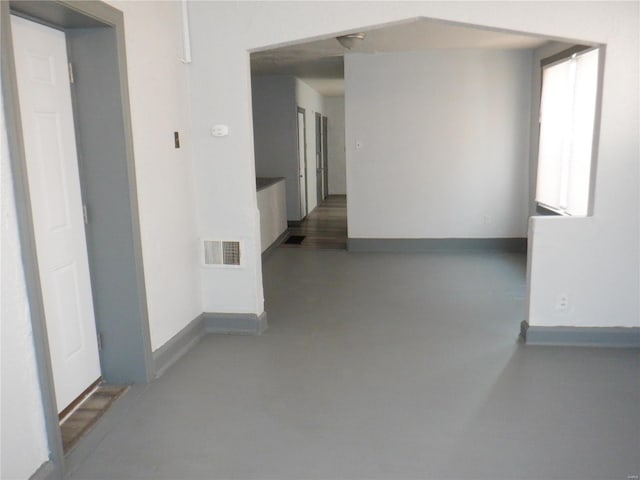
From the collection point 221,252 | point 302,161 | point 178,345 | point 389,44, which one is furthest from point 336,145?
point 178,345

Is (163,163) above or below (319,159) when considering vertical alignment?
above

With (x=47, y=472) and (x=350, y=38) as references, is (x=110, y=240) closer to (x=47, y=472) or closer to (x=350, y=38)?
(x=47, y=472)

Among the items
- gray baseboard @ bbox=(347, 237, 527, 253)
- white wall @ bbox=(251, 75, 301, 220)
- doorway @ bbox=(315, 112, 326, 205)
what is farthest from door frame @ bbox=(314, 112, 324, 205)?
gray baseboard @ bbox=(347, 237, 527, 253)

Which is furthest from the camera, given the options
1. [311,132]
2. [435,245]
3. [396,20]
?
[311,132]

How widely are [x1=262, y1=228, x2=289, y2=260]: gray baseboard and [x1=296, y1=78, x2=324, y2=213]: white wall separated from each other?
209 cm

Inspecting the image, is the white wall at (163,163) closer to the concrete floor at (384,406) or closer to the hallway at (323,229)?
the concrete floor at (384,406)

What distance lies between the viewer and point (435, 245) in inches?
271

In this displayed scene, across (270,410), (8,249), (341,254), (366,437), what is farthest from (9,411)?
(341,254)

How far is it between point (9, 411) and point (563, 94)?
17.6ft

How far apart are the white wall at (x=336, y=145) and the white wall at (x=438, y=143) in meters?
6.56

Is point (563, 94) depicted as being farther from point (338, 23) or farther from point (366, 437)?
point (366, 437)

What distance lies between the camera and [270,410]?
297cm

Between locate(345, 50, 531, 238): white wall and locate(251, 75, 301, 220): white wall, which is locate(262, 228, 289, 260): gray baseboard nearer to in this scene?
locate(251, 75, 301, 220): white wall

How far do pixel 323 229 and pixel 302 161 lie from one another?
4.71 feet
